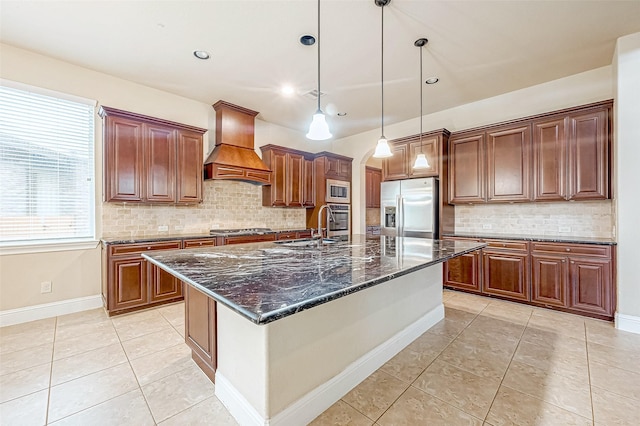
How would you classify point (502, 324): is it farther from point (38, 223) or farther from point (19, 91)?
point (19, 91)

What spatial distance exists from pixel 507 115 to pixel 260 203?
13.7ft

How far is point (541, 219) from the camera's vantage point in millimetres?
3830

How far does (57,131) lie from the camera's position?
3.28 metres

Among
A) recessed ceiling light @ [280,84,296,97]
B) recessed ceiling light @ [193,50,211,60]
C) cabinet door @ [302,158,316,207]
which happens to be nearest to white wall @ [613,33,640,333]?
recessed ceiling light @ [280,84,296,97]

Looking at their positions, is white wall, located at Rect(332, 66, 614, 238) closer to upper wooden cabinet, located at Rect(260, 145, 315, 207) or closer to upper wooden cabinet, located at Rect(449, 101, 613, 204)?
upper wooden cabinet, located at Rect(449, 101, 613, 204)

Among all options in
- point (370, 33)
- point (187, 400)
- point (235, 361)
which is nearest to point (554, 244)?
point (370, 33)

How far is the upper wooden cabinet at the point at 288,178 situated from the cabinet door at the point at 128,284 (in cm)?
224

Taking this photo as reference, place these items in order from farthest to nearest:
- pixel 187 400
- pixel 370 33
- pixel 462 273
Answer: pixel 462 273 → pixel 370 33 → pixel 187 400

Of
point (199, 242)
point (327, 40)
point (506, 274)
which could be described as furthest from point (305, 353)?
point (506, 274)

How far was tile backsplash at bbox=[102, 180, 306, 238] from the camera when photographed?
3615mm

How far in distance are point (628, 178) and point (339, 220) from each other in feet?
12.8

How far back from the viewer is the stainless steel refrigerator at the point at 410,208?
4336 millimetres

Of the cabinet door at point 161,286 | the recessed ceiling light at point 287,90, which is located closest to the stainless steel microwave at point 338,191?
the recessed ceiling light at point 287,90

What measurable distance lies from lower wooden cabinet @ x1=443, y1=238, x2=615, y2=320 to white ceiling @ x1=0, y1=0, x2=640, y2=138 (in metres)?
2.15
